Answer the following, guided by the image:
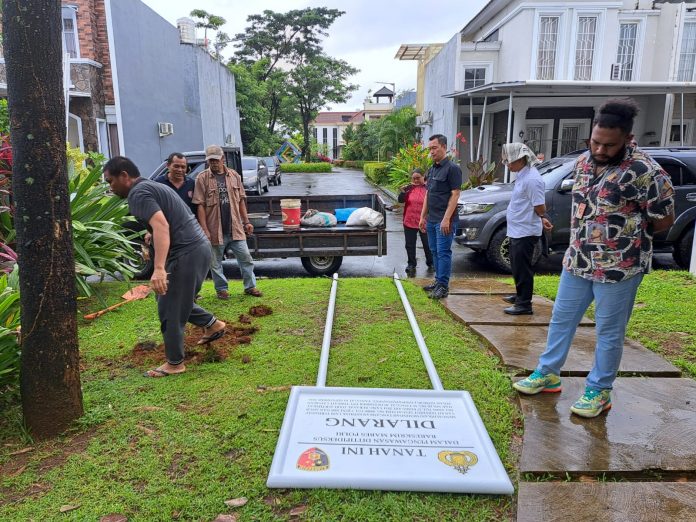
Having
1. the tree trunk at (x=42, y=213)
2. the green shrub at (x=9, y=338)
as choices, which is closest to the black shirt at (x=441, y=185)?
the tree trunk at (x=42, y=213)

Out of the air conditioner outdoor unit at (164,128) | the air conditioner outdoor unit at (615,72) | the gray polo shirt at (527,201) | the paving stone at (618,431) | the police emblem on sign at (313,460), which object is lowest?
the paving stone at (618,431)

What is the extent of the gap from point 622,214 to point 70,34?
1672 centimetres

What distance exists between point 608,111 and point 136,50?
54.8 ft

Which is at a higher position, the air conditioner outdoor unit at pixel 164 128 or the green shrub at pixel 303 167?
the air conditioner outdoor unit at pixel 164 128

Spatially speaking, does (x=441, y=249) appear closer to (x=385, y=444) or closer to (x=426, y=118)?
(x=385, y=444)

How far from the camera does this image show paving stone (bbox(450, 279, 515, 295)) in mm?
6419

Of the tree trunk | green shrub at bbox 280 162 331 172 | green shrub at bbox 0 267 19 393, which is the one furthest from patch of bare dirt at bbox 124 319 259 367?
green shrub at bbox 280 162 331 172

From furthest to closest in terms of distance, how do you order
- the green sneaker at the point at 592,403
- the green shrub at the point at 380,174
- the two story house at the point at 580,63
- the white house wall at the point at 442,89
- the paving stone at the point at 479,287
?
the green shrub at the point at 380,174
the white house wall at the point at 442,89
the two story house at the point at 580,63
the paving stone at the point at 479,287
the green sneaker at the point at 592,403

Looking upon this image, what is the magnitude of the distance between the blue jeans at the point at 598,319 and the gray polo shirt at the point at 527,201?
179 centimetres

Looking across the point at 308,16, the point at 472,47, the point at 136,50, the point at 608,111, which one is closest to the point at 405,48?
the point at 472,47

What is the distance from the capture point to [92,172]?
5953 millimetres

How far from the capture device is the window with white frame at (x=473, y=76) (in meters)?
20.1

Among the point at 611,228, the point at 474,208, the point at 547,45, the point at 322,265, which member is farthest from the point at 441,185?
the point at 547,45

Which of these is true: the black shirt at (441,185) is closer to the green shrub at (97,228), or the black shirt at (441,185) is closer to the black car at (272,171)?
the green shrub at (97,228)
